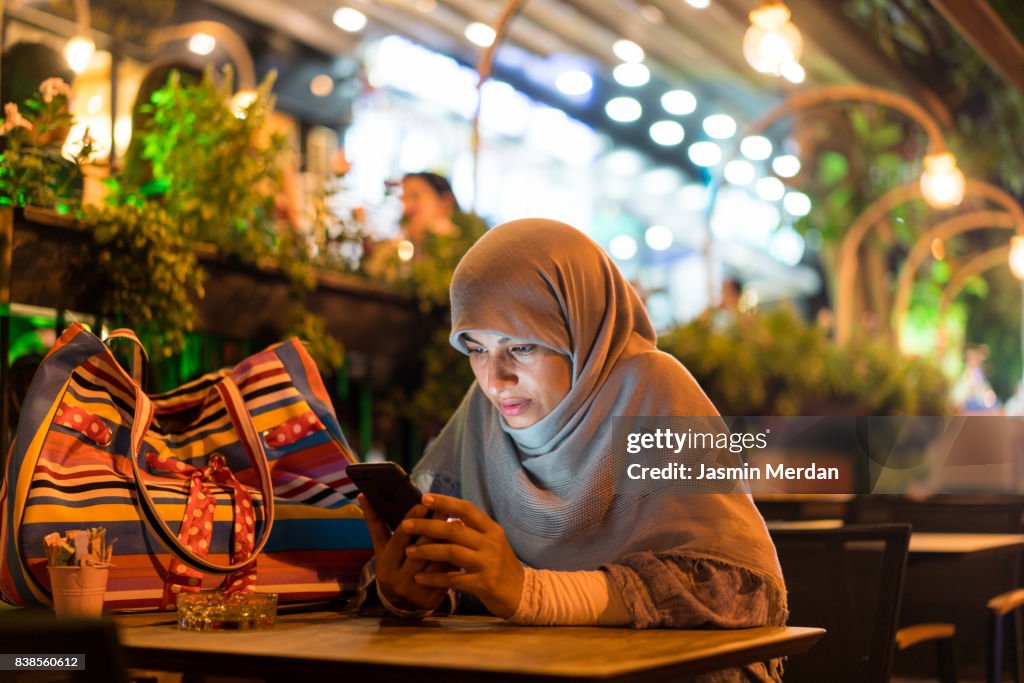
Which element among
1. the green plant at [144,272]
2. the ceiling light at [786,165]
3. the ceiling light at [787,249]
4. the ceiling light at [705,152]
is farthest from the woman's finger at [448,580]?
the ceiling light at [787,249]

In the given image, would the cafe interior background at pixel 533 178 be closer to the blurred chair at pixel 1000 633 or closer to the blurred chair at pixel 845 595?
the blurred chair at pixel 845 595

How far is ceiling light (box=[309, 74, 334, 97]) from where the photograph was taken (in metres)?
10.2

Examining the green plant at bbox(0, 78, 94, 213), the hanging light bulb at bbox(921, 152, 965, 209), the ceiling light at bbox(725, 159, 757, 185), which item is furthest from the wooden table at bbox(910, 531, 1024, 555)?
the ceiling light at bbox(725, 159, 757, 185)

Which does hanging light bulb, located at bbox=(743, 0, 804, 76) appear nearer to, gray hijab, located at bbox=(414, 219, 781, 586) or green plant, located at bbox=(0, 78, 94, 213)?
green plant, located at bbox=(0, 78, 94, 213)

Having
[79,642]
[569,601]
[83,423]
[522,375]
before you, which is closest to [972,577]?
[522,375]

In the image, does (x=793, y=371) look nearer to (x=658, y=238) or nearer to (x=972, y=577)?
(x=972, y=577)

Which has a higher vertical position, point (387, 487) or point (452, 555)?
point (387, 487)

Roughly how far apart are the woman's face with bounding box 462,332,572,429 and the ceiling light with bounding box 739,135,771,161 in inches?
462

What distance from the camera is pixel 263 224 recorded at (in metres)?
3.31

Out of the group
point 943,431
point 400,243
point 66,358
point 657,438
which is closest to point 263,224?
point 400,243

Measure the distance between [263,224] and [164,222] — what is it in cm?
53

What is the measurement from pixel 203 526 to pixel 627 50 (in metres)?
10.4

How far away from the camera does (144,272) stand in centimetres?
274

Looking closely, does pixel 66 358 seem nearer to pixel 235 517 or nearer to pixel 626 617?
pixel 235 517
